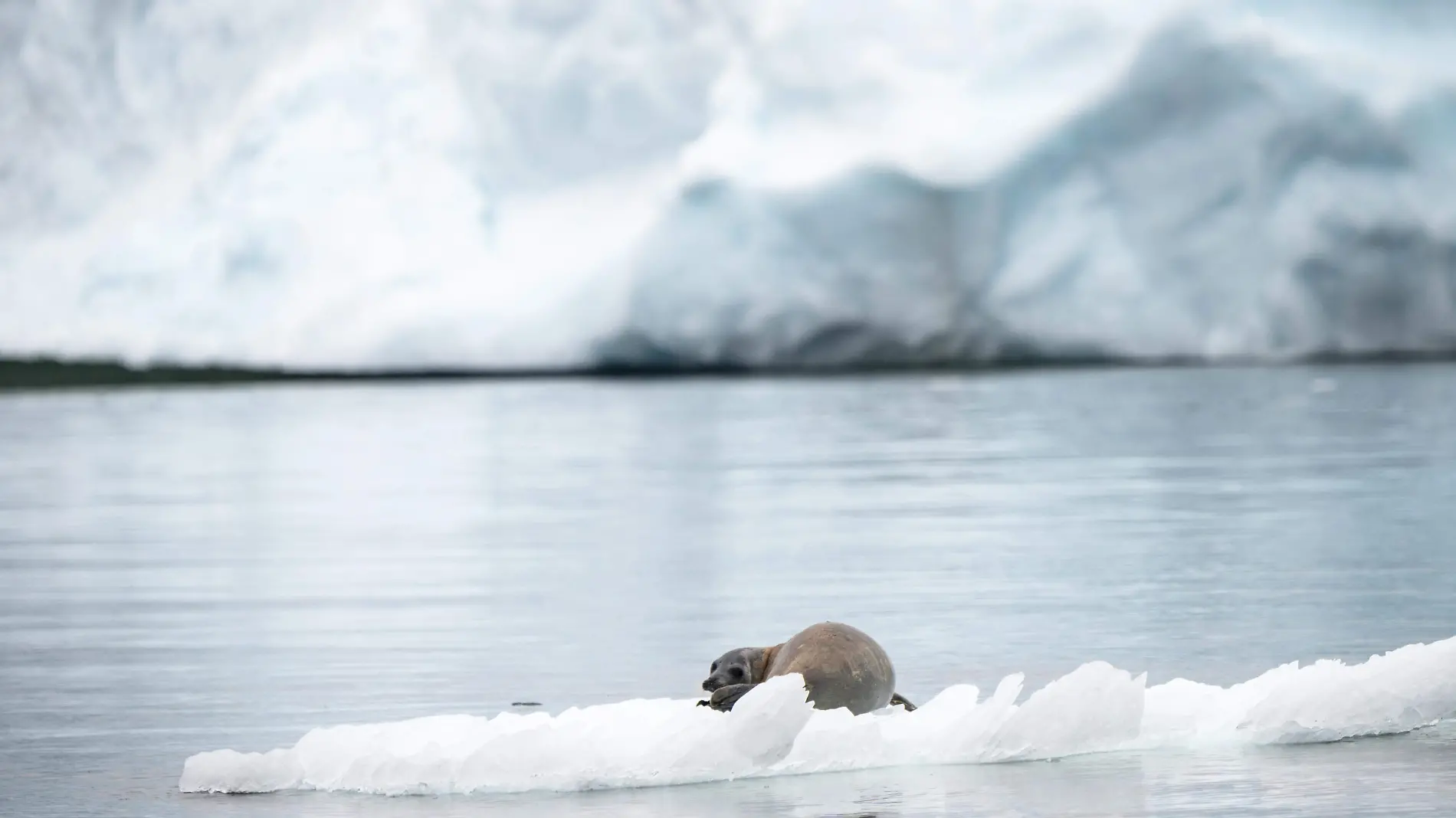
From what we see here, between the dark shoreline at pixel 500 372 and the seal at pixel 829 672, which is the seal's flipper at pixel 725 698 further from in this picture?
the dark shoreline at pixel 500 372

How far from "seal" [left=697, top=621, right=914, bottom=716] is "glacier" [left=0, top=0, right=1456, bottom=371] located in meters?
19.0

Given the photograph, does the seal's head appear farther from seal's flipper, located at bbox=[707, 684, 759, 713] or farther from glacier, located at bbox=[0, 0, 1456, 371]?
glacier, located at bbox=[0, 0, 1456, 371]

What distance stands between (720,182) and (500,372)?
12160mm

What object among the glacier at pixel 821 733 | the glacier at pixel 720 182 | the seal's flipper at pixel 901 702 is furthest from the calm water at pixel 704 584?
the glacier at pixel 720 182

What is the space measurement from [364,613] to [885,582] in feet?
6.41

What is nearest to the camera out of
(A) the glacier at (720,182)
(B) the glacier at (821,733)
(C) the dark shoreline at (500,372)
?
(B) the glacier at (821,733)

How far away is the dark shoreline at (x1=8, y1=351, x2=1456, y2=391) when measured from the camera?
32250mm

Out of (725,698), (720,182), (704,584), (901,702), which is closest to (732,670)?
(725,698)

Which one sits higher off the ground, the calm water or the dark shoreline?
the calm water

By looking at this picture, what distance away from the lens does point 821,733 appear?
163 inches

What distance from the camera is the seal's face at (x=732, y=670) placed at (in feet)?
14.9

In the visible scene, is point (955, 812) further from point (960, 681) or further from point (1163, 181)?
point (1163, 181)

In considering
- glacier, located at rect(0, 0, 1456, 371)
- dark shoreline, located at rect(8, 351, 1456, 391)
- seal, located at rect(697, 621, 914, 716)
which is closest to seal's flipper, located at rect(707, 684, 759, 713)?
seal, located at rect(697, 621, 914, 716)

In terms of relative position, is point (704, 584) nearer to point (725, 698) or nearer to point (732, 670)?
point (732, 670)
